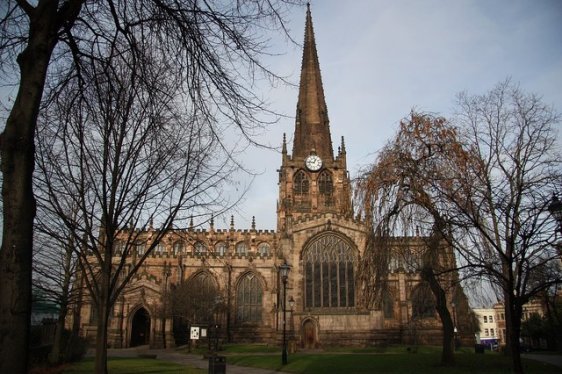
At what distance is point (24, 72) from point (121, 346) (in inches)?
1551

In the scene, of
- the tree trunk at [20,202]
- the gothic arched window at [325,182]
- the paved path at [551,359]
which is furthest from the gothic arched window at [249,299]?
the tree trunk at [20,202]

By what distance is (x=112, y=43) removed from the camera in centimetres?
644

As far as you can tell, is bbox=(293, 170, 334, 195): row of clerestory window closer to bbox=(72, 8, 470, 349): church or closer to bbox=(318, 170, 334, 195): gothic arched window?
bbox=(318, 170, 334, 195): gothic arched window

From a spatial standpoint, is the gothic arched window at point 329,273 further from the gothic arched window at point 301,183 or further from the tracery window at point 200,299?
the gothic arched window at point 301,183

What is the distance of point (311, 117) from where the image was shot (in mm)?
58344

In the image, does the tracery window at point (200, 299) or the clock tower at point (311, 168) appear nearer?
the tracery window at point (200, 299)

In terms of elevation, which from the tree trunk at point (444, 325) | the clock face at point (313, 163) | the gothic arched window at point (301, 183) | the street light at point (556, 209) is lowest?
the tree trunk at point (444, 325)

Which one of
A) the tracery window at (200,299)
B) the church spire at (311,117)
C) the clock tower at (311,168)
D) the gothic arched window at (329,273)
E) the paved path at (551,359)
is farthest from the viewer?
the church spire at (311,117)

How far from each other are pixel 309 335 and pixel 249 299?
33.5 ft

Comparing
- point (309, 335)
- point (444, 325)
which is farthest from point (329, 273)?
point (444, 325)

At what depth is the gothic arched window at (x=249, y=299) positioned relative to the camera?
46.5 metres

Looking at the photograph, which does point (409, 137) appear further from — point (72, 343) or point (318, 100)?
A: point (318, 100)

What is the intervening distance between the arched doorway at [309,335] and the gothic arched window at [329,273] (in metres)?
2.26

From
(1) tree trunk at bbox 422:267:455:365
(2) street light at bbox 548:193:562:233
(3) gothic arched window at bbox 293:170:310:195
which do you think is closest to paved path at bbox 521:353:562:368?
(1) tree trunk at bbox 422:267:455:365
